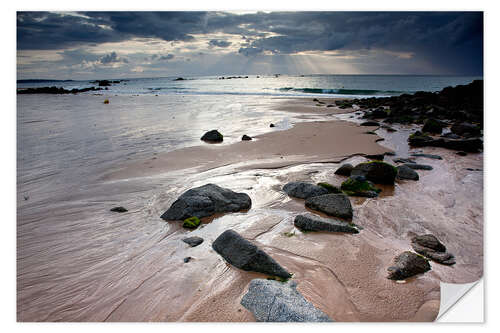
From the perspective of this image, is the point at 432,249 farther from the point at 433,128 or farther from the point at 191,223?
the point at 433,128

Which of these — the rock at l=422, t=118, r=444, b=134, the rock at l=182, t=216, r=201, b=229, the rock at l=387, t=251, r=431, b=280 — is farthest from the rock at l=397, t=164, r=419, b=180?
the rock at l=422, t=118, r=444, b=134

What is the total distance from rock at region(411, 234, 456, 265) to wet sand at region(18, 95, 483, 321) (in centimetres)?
12

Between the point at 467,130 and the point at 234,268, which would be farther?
the point at 467,130

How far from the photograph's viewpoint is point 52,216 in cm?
457

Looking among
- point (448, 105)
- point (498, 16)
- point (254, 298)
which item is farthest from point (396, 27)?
point (448, 105)

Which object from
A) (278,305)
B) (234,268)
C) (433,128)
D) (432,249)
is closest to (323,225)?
(432,249)

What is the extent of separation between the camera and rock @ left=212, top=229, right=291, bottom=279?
3184mm

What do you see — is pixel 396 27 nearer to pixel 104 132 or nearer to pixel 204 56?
pixel 204 56

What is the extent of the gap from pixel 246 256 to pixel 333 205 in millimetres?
2052

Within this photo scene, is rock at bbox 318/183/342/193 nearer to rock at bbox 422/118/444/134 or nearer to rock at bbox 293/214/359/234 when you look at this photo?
rock at bbox 293/214/359/234

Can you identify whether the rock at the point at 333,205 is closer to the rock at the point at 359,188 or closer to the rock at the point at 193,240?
the rock at the point at 359,188

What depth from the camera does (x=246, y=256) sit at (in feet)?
10.8

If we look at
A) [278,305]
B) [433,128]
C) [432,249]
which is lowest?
[278,305]

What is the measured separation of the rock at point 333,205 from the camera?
4555mm
